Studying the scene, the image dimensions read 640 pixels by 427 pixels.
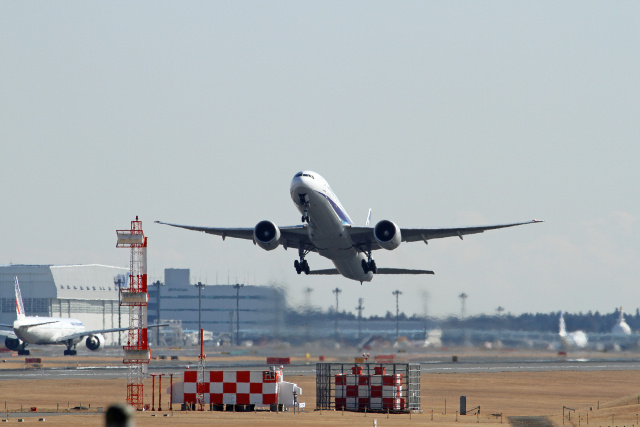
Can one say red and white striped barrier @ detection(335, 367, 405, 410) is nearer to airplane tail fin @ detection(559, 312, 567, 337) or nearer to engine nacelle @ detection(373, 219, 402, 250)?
engine nacelle @ detection(373, 219, 402, 250)

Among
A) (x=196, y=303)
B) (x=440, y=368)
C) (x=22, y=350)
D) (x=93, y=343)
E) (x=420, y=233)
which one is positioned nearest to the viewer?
(x=420, y=233)

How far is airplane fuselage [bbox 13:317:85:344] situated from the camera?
9150 centimetres

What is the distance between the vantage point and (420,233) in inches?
1949

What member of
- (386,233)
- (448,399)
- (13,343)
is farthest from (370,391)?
(13,343)

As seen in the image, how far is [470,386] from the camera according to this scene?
55.4 m

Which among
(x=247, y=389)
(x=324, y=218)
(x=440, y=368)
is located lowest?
(x=440, y=368)

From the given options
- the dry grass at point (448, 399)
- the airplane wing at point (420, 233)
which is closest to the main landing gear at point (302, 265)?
the airplane wing at point (420, 233)

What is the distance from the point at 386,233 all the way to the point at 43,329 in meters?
59.3

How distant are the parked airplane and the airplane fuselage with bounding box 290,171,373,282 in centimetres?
4879

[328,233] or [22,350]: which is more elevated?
[328,233]

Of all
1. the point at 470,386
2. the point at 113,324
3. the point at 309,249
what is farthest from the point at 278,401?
the point at 113,324

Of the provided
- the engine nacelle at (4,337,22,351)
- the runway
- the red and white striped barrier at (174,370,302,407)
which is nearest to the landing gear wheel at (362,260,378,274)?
the runway

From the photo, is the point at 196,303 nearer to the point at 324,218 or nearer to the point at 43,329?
the point at 43,329

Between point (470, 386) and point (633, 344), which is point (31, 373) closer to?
point (470, 386)
